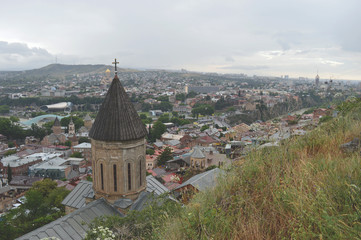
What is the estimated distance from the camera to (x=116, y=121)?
6.80 metres

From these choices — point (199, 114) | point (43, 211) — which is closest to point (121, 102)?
point (43, 211)

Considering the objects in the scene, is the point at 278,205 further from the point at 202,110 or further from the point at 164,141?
the point at 202,110

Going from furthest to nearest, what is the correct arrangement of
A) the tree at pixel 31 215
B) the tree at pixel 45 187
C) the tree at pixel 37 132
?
1. the tree at pixel 37 132
2. the tree at pixel 45 187
3. the tree at pixel 31 215

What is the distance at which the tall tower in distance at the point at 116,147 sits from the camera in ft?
22.4

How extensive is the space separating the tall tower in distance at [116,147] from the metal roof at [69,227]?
70 cm

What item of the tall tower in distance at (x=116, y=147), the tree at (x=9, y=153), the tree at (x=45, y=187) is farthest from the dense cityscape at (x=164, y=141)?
the tree at (x=45, y=187)

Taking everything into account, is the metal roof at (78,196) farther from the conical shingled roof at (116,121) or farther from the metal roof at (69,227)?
the conical shingled roof at (116,121)

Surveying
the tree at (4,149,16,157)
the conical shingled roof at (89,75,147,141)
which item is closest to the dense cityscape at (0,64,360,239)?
the tree at (4,149,16,157)

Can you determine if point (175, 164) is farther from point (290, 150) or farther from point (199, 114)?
point (199, 114)

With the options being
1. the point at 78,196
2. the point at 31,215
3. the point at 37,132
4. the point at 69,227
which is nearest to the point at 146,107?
the point at 37,132

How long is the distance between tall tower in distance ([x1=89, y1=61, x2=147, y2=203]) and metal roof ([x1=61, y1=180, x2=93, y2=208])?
0.68m

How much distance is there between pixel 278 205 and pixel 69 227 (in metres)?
4.88

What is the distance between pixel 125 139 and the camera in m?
6.77

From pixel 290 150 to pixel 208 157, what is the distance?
1679 cm
